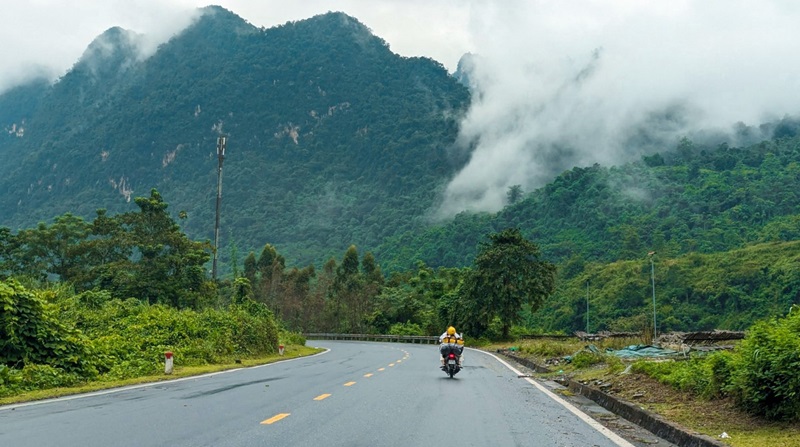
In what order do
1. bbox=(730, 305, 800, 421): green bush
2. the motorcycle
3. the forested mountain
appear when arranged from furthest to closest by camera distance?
the forested mountain < the motorcycle < bbox=(730, 305, 800, 421): green bush

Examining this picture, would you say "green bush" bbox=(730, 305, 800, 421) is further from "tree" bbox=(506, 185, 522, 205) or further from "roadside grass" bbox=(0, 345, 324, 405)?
"tree" bbox=(506, 185, 522, 205)

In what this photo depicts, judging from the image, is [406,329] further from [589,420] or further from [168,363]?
[589,420]

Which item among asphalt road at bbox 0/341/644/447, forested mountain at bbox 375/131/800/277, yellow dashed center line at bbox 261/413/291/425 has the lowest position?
asphalt road at bbox 0/341/644/447

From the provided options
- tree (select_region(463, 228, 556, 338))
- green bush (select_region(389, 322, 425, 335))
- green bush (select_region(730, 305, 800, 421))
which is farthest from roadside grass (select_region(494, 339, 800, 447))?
green bush (select_region(389, 322, 425, 335))

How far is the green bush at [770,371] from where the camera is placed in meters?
7.99

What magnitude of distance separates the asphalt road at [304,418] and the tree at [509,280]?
40.4 m

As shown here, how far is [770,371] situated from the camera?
8258 millimetres

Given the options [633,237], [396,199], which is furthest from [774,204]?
[396,199]

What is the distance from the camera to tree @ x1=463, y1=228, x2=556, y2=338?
55.1m

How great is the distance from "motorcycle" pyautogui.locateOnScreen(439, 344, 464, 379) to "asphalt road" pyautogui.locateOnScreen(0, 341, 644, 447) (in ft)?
11.6

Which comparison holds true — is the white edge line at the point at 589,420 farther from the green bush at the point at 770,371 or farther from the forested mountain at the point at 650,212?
the forested mountain at the point at 650,212

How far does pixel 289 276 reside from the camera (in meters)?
91.8

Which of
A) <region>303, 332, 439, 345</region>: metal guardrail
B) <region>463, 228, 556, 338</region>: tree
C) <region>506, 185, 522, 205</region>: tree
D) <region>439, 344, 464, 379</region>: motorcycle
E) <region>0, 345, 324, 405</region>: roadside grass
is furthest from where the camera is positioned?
<region>506, 185, 522, 205</region>: tree

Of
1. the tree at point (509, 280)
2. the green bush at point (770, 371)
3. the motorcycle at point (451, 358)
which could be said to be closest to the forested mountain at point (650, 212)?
the tree at point (509, 280)
